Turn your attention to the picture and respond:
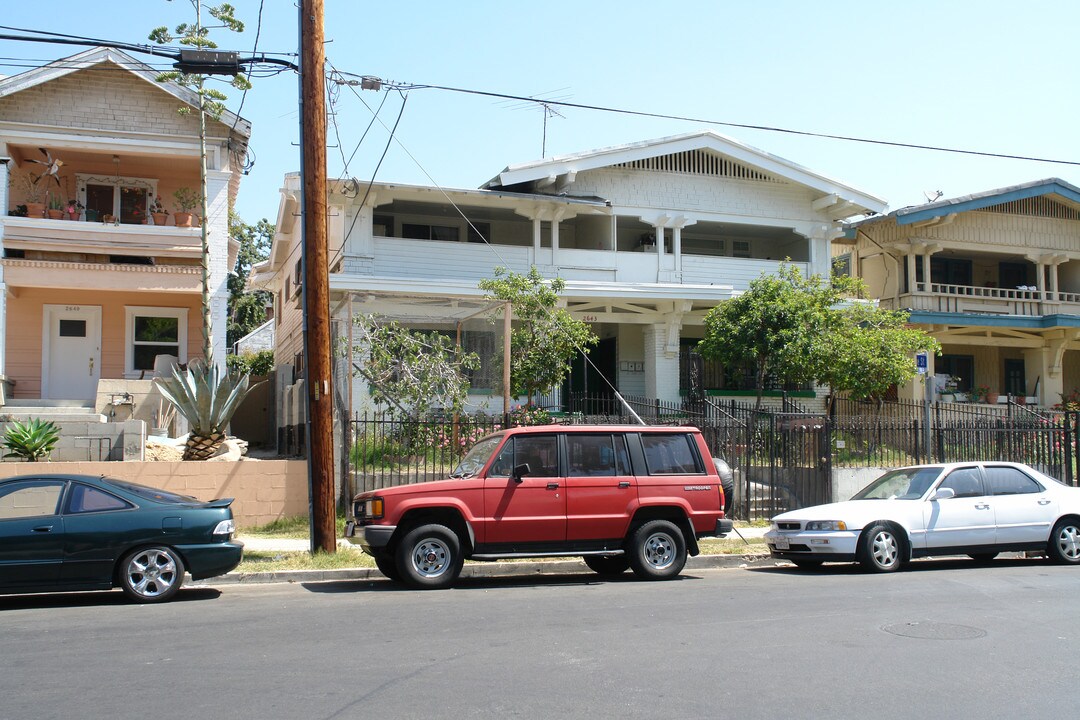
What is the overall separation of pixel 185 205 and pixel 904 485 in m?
15.8

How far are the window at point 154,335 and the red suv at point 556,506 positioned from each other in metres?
12.6

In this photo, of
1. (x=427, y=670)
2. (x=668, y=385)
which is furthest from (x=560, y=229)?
(x=427, y=670)

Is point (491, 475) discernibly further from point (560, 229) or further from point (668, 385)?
point (560, 229)

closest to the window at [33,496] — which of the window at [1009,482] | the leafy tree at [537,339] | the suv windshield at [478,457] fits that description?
the suv windshield at [478,457]

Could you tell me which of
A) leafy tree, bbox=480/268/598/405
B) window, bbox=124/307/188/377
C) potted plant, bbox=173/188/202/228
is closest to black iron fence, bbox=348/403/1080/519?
leafy tree, bbox=480/268/598/405

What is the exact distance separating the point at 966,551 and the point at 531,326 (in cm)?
853

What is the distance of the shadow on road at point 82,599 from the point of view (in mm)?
9609

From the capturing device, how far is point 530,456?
11.0 meters

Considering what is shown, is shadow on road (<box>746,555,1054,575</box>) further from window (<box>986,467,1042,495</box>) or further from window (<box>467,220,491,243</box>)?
window (<box>467,220,491,243</box>)

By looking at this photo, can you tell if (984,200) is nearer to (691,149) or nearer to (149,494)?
(691,149)

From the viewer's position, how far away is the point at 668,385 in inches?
900

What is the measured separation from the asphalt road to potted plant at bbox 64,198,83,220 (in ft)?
40.8

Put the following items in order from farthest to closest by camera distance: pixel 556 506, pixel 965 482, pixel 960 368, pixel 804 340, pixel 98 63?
pixel 960 368
pixel 804 340
pixel 98 63
pixel 965 482
pixel 556 506

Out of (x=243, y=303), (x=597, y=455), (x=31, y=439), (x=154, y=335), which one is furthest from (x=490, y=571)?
(x=243, y=303)
